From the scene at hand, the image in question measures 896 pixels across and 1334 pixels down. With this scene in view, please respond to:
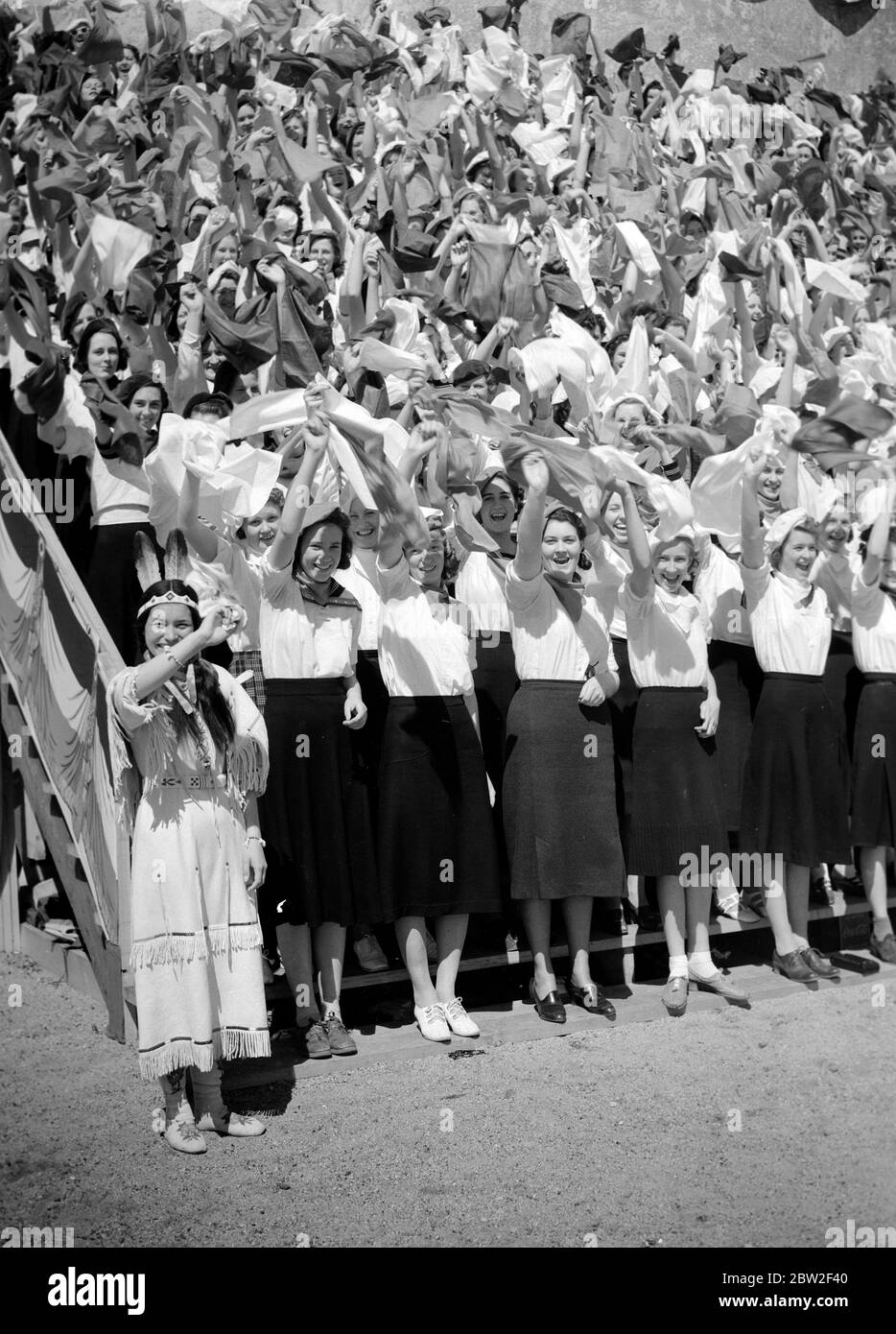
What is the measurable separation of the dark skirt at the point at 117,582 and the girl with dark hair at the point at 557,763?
1.63m

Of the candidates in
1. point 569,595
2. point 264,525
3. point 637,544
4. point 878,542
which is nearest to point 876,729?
point 878,542

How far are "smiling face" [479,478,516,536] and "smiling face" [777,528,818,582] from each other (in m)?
1.28

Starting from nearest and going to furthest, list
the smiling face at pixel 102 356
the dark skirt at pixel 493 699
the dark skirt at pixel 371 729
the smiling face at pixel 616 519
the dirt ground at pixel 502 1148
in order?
the dirt ground at pixel 502 1148, the dark skirt at pixel 371 729, the dark skirt at pixel 493 699, the smiling face at pixel 616 519, the smiling face at pixel 102 356

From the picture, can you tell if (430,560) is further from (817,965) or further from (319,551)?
(817,965)

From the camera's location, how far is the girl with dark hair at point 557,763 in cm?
571

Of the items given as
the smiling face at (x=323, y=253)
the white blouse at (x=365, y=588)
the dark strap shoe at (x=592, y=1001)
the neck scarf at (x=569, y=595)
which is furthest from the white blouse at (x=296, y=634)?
the smiling face at (x=323, y=253)

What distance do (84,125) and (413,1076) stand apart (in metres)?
6.86

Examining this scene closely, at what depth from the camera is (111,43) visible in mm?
10688

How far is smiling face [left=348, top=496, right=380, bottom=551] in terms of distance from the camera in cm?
580

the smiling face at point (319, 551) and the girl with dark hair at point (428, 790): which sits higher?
the smiling face at point (319, 551)

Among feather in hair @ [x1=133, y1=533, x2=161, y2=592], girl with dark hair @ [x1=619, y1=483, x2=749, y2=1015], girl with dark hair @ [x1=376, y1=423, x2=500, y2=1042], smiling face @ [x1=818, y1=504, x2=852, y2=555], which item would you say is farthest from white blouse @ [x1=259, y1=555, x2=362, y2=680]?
smiling face @ [x1=818, y1=504, x2=852, y2=555]

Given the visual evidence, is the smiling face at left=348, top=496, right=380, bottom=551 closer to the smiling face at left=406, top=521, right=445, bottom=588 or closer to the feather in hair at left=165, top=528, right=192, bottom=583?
the smiling face at left=406, top=521, right=445, bottom=588

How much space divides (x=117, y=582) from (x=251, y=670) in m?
1.00

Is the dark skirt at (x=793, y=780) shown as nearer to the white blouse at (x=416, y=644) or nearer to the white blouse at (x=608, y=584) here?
the white blouse at (x=608, y=584)
